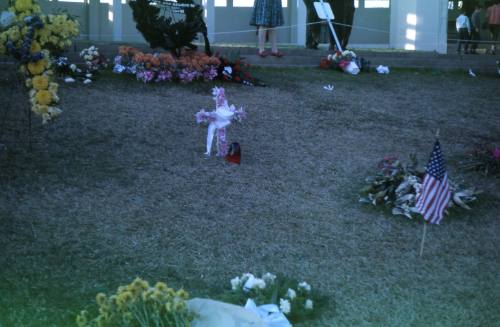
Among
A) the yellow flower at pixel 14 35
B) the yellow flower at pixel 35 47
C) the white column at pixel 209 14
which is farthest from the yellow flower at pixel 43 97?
the white column at pixel 209 14

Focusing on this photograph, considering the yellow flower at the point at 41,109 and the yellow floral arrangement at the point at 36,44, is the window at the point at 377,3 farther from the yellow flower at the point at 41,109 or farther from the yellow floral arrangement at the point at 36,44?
the yellow flower at the point at 41,109

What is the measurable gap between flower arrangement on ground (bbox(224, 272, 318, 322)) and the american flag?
50.9 inches

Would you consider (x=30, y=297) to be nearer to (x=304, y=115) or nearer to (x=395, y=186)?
(x=395, y=186)

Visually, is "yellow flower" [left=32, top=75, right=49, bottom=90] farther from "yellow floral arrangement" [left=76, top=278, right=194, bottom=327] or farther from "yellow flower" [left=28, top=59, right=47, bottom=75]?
"yellow floral arrangement" [left=76, top=278, right=194, bottom=327]

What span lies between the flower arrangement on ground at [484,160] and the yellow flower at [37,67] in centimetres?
468

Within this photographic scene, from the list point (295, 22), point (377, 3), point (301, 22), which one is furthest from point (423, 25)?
point (295, 22)

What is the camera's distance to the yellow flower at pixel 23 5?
7582mm

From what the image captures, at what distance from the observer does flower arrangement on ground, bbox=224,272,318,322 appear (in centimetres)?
554

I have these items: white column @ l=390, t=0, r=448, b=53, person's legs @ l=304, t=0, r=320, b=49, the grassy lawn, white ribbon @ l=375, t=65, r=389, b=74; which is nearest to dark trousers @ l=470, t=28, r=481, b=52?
white column @ l=390, t=0, r=448, b=53

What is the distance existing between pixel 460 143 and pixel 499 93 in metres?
3.85

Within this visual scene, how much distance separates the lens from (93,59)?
41.3ft

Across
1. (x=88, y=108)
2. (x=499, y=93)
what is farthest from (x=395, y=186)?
(x=499, y=93)

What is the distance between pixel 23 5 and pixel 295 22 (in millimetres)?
15055

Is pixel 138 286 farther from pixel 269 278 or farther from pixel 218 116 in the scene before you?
pixel 218 116
